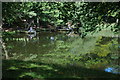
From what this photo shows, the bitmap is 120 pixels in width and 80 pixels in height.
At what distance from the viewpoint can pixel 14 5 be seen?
33.1ft

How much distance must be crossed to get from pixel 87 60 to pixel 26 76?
5.08 metres

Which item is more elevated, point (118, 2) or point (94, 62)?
point (118, 2)

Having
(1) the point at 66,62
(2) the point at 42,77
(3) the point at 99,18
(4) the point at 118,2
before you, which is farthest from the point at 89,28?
(1) the point at 66,62

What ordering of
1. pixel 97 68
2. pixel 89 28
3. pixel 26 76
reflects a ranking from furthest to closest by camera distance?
pixel 97 68 < pixel 26 76 < pixel 89 28

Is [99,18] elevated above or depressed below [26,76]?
above

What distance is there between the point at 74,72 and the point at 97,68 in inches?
67.0

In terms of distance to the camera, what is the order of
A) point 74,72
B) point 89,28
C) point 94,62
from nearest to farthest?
point 89,28 → point 74,72 → point 94,62

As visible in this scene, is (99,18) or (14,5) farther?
(14,5)

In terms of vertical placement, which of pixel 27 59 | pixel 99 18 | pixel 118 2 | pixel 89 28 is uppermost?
pixel 118 2

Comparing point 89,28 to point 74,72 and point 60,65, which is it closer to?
point 74,72

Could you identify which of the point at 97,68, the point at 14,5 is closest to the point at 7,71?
the point at 14,5

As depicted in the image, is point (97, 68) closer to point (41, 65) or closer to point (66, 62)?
point (66, 62)

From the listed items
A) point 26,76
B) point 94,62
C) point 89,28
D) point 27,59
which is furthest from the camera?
point 27,59

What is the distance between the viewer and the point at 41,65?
35.5 ft
